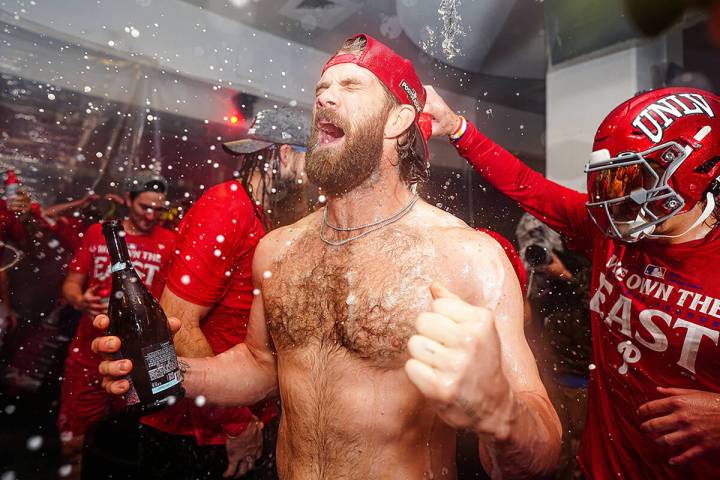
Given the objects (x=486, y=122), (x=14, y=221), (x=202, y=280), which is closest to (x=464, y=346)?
(x=202, y=280)

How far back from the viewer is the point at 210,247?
2318 mm

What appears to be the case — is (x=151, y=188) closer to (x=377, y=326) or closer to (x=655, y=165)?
(x=377, y=326)

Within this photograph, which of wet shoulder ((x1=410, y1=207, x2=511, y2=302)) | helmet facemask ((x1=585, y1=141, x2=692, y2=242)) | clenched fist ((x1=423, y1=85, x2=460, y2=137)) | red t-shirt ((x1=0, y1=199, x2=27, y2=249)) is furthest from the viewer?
red t-shirt ((x1=0, y1=199, x2=27, y2=249))

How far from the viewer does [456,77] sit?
530cm

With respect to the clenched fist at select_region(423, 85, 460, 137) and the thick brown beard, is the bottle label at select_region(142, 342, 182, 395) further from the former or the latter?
the clenched fist at select_region(423, 85, 460, 137)

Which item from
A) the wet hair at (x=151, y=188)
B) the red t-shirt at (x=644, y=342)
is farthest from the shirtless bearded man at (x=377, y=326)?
the wet hair at (x=151, y=188)

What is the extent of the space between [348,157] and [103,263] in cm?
271

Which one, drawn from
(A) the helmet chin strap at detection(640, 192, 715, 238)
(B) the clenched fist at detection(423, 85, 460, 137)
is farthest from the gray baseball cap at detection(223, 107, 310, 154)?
(A) the helmet chin strap at detection(640, 192, 715, 238)

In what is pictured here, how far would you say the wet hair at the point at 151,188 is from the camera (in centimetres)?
362

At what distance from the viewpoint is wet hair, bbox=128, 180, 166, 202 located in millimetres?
3617

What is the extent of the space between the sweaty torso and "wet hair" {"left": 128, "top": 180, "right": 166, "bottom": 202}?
2.45 metres

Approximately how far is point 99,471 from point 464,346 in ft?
10.2

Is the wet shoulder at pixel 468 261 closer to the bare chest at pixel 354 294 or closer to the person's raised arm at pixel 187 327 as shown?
the bare chest at pixel 354 294

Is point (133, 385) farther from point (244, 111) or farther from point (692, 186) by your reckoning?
point (244, 111)
